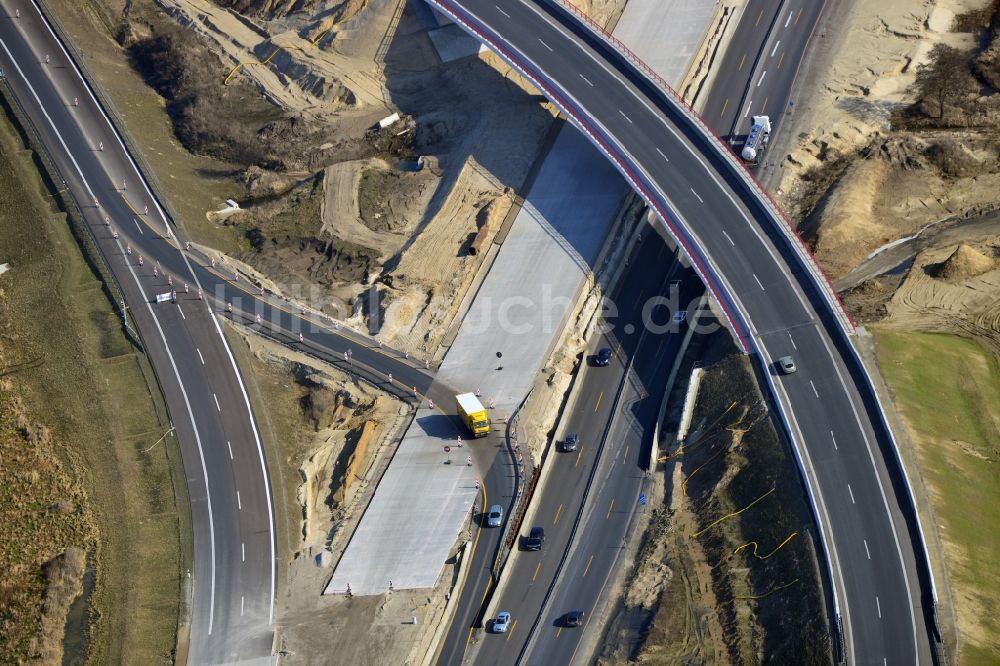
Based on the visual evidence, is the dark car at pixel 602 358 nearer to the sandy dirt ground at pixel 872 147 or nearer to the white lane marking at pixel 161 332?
the sandy dirt ground at pixel 872 147

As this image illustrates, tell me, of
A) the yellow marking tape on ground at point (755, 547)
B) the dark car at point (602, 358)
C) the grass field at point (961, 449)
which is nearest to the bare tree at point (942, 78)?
the grass field at point (961, 449)

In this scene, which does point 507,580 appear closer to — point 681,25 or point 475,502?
point 475,502

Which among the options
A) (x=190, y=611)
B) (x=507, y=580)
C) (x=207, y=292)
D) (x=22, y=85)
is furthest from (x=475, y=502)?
(x=22, y=85)

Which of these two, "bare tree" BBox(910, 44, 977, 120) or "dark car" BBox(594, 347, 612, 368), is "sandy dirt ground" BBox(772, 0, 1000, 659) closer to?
"bare tree" BBox(910, 44, 977, 120)

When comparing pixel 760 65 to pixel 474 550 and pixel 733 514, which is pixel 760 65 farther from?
pixel 474 550

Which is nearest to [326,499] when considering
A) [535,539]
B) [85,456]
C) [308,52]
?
[535,539]

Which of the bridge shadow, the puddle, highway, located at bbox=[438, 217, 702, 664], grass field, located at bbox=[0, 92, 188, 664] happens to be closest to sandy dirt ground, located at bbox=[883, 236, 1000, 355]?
highway, located at bbox=[438, 217, 702, 664]
